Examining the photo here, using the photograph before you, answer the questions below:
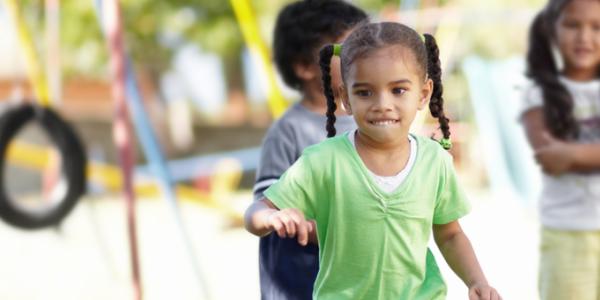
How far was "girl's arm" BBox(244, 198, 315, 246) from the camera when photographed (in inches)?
78.0

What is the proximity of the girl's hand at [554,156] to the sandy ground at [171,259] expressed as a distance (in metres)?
2.81

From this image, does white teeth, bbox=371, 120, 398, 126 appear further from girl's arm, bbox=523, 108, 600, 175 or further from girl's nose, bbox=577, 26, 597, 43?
girl's nose, bbox=577, 26, 597, 43

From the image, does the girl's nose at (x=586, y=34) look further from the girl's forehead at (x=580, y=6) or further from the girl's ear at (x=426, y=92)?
the girl's ear at (x=426, y=92)

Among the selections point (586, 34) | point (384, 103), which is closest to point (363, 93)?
point (384, 103)

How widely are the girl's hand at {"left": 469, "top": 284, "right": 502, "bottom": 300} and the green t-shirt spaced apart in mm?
80

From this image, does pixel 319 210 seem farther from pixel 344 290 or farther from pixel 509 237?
pixel 509 237

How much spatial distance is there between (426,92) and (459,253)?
15.2 inches

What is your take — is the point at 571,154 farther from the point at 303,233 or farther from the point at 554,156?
the point at 303,233

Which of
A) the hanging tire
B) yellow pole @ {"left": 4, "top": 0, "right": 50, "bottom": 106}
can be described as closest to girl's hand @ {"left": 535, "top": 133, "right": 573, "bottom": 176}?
the hanging tire

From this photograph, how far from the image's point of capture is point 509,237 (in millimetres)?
8828

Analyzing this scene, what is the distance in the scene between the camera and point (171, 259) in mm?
8734

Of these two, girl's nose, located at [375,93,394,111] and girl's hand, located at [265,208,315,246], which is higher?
girl's nose, located at [375,93,394,111]

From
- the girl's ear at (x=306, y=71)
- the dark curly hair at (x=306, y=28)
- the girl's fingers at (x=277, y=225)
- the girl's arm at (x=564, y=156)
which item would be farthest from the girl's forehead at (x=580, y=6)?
the girl's fingers at (x=277, y=225)

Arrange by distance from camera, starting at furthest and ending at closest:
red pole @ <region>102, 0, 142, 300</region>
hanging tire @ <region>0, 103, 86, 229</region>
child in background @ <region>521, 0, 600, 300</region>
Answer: hanging tire @ <region>0, 103, 86, 229</region>, red pole @ <region>102, 0, 142, 300</region>, child in background @ <region>521, 0, 600, 300</region>
